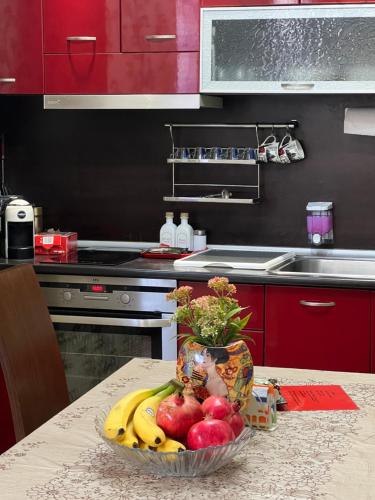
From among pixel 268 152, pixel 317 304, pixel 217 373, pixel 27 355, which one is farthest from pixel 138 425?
pixel 268 152

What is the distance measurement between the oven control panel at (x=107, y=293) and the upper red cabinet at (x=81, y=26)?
1.00 metres

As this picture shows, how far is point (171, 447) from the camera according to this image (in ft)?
5.43

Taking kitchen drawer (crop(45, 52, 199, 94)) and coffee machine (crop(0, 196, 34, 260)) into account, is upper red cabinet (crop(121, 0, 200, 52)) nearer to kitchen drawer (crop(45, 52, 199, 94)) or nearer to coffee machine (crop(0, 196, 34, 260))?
kitchen drawer (crop(45, 52, 199, 94))

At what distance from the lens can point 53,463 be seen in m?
1.74

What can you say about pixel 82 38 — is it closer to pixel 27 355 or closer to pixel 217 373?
pixel 27 355

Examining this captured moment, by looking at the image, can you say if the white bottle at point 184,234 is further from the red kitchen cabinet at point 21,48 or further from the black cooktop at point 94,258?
the red kitchen cabinet at point 21,48

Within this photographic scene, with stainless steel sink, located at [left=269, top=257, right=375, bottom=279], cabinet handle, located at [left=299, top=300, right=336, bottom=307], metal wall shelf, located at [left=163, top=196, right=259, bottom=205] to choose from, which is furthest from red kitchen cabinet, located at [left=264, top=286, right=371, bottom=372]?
metal wall shelf, located at [left=163, top=196, right=259, bottom=205]

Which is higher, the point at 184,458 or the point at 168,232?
the point at 168,232

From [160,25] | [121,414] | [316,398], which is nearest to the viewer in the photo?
[121,414]

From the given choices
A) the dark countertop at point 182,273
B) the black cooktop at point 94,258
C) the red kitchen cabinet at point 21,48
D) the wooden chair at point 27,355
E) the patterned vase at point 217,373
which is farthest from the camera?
the red kitchen cabinet at point 21,48

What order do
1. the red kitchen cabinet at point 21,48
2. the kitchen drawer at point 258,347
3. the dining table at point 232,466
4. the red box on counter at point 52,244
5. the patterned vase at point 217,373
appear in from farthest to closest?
the red box on counter at point 52,244
the red kitchen cabinet at point 21,48
the kitchen drawer at point 258,347
the patterned vase at point 217,373
the dining table at point 232,466

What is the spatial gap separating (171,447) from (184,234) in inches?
98.9

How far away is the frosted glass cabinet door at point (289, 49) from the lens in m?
3.60

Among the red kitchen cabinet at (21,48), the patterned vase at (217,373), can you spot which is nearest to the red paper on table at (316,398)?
the patterned vase at (217,373)
